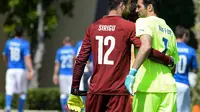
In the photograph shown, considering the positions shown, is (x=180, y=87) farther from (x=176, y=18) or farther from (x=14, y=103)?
(x=176, y=18)

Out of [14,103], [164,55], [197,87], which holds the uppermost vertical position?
[164,55]

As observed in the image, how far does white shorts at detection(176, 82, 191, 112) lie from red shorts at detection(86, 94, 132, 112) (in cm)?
382

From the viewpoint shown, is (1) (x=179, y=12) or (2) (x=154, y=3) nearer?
(2) (x=154, y=3)

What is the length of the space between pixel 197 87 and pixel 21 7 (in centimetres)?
1074

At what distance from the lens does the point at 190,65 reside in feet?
39.2

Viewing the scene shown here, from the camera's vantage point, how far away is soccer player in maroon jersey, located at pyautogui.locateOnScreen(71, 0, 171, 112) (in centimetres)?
798

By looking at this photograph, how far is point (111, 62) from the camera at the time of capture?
800cm

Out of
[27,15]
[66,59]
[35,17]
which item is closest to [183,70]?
[66,59]

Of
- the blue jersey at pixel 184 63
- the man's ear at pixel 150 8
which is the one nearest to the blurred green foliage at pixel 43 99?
the blue jersey at pixel 184 63

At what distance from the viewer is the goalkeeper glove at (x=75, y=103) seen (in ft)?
27.2

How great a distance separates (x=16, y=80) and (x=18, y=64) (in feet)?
1.24

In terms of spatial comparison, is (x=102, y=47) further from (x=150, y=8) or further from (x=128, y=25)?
(x=150, y=8)

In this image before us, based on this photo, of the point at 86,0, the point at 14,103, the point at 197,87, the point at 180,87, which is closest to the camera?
the point at 180,87

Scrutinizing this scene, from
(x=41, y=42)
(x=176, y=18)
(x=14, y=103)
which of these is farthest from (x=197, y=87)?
(x=176, y=18)
